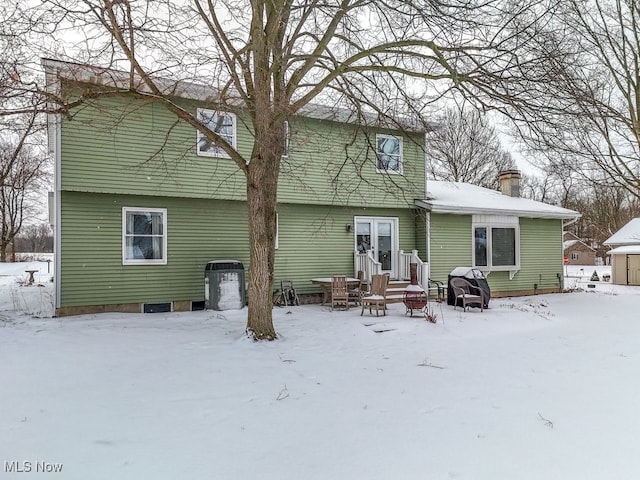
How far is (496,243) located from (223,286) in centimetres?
931

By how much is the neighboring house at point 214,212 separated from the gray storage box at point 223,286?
2.18ft

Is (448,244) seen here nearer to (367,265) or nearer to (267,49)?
(367,265)

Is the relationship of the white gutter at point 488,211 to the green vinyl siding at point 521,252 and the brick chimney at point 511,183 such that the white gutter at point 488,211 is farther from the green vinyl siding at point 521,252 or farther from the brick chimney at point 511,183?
the brick chimney at point 511,183

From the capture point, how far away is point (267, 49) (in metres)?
7.13

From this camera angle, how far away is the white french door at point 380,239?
43.2 feet

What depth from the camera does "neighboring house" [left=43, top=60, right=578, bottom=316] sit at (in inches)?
378

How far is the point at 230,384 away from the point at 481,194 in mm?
14204

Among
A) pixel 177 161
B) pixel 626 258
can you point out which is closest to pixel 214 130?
pixel 177 161

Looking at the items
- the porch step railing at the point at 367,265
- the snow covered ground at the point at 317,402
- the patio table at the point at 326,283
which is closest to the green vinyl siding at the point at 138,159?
the patio table at the point at 326,283

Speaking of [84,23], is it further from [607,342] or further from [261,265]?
[607,342]

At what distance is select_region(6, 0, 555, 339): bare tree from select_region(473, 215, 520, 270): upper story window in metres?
7.42

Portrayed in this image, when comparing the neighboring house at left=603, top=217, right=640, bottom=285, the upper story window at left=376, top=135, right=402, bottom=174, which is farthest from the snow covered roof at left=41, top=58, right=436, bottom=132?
the neighboring house at left=603, top=217, right=640, bottom=285

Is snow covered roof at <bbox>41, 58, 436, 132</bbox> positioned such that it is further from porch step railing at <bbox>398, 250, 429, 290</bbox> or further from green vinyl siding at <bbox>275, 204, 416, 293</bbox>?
porch step railing at <bbox>398, 250, 429, 290</bbox>

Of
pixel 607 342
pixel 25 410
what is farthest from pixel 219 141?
pixel 607 342
